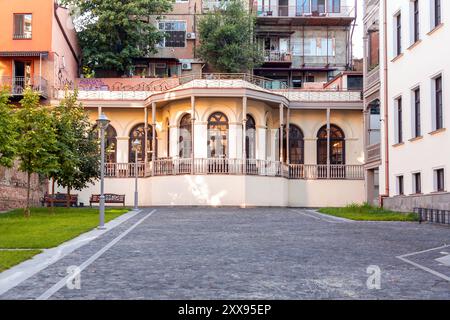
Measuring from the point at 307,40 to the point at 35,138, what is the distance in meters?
30.8

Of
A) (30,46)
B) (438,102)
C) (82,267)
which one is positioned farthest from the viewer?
(30,46)

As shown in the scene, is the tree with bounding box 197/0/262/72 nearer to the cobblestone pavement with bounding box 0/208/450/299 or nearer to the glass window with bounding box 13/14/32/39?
the glass window with bounding box 13/14/32/39

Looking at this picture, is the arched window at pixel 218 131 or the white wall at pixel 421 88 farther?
the arched window at pixel 218 131

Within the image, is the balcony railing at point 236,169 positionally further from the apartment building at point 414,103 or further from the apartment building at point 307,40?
the apartment building at point 307,40

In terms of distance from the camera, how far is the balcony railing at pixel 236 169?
109ft

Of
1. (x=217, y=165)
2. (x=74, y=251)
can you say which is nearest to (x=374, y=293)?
(x=74, y=251)

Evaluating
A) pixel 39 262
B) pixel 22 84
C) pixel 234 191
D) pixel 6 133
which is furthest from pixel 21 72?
pixel 39 262

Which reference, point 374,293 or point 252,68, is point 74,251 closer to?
point 374,293

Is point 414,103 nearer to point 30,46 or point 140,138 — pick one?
point 140,138

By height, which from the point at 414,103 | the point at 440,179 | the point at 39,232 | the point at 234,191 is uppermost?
the point at 414,103

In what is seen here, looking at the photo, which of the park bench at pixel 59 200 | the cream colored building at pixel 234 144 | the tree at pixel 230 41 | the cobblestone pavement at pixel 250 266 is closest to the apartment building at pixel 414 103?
the cobblestone pavement at pixel 250 266

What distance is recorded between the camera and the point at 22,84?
38.8 m

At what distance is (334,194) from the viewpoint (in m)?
37.2

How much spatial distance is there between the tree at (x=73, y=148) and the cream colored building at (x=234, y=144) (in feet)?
17.5
